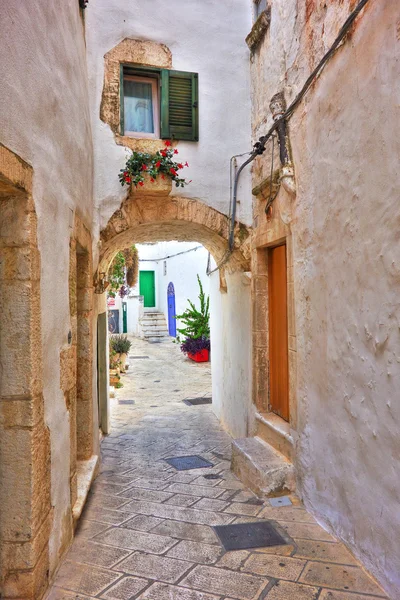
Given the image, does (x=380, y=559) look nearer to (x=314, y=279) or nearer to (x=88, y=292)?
(x=314, y=279)

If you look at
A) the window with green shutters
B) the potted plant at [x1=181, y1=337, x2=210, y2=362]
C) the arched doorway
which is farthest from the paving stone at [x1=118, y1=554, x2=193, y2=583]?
the arched doorway

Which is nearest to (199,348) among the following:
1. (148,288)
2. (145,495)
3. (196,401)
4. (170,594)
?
(196,401)

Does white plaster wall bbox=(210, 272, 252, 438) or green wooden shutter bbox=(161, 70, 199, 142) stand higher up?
green wooden shutter bbox=(161, 70, 199, 142)

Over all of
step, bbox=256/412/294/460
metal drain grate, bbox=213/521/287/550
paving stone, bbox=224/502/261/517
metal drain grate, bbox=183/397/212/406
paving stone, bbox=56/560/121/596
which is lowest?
metal drain grate, bbox=183/397/212/406

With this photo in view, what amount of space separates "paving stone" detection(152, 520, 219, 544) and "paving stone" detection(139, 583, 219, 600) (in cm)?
56

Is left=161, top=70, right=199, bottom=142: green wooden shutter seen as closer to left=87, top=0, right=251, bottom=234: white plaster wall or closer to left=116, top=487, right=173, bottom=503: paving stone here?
left=87, top=0, right=251, bottom=234: white plaster wall

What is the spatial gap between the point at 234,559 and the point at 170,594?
52 cm

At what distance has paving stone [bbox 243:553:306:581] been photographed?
2592 mm

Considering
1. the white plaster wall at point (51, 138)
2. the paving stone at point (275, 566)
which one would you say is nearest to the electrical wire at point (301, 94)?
the white plaster wall at point (51, 138)

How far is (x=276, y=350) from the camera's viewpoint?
4.56 metres

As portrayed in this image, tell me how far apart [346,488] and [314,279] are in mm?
1468

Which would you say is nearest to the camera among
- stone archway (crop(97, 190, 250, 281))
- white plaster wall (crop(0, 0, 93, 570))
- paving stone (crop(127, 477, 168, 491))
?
white plaster wall (crop(0, 0, 93, 570))

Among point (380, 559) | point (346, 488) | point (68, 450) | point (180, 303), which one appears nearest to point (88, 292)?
point (68, 450)

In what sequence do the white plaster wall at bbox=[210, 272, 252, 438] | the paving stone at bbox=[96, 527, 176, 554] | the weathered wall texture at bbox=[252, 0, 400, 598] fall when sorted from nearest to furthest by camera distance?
the weathered wall texture at bbox=[252, 0, 400, 598]
the paving stone at bbox=[96, 527, 176, 554]
the white plaster wall at bbox=[210, 272, 252, 438]
